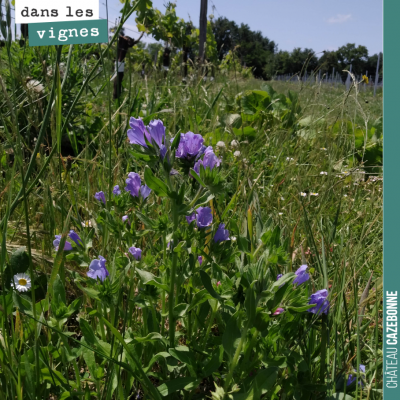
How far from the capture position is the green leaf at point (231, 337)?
27.7 inches

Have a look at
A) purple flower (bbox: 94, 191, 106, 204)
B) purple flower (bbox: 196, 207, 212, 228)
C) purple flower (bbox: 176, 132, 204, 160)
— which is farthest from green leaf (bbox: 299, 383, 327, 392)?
purple flower (bbox: 94, 191, 106, 204)

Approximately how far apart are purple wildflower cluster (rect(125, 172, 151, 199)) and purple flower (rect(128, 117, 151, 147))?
13cm

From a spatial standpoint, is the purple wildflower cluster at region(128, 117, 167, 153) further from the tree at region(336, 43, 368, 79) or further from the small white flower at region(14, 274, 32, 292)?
the tree at region(336, 43, 368, 79)

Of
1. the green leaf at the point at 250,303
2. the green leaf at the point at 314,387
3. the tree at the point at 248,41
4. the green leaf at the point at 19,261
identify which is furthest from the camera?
the tree at the point at 248,41

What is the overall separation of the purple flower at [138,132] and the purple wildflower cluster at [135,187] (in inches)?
5.2

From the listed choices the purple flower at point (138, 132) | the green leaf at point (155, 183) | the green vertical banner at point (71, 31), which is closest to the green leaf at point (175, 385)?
the green leaf at point (155, 183)

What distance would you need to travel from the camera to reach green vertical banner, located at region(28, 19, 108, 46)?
845 mm

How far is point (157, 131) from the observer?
75cm

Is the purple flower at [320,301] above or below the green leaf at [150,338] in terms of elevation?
above

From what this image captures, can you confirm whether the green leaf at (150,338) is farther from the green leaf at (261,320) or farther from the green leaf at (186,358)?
the green leaf at (261,320)

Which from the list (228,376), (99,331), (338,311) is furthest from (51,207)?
(338,311)

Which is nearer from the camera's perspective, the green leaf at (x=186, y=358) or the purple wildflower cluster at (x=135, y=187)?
the green leaf at (x=186, y=358)

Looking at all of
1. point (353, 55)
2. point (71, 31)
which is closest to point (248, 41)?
point (353, 55)

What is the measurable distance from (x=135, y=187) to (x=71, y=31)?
367mm
